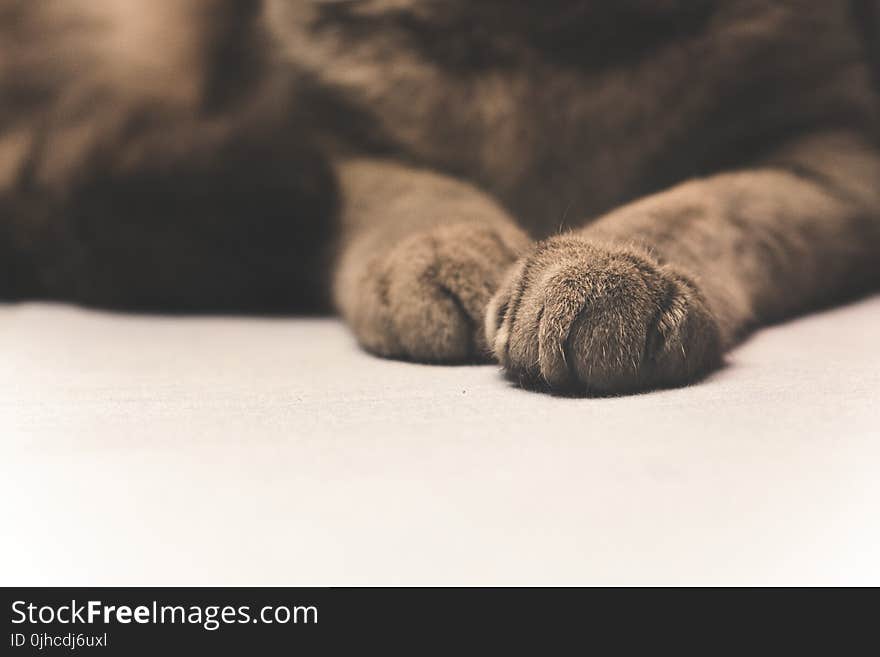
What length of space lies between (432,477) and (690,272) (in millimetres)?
381

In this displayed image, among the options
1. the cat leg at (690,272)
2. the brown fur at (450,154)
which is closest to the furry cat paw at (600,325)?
the cat leg at (690,272)

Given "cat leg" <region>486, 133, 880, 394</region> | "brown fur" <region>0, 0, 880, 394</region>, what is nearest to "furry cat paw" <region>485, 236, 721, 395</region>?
"cat leg" <region>486, 133, 880, 394</region>

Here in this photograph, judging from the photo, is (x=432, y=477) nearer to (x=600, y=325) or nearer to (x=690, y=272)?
(x=600, y=325)

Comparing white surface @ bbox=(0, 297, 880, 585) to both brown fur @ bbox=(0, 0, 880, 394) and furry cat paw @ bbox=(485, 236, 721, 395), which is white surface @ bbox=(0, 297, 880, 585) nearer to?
furry cat paw @ bbox=(485, 236, 721, 395)

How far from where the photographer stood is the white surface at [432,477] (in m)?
0.50

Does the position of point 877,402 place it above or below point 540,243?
below

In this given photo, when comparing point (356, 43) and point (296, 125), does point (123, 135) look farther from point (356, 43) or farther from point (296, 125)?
point (356, 43)

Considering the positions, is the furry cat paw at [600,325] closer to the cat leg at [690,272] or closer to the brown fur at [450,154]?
the cat leg at [690,272]

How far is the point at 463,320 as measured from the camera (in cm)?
91

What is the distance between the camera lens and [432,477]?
613 millimetres

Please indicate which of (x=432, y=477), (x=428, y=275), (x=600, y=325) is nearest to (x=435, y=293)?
(x=428, y=275)

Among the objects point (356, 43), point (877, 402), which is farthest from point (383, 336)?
point (356, 43)

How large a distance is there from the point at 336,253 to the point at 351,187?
10 cm

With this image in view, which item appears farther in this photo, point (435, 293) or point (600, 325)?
point (435, 293)
